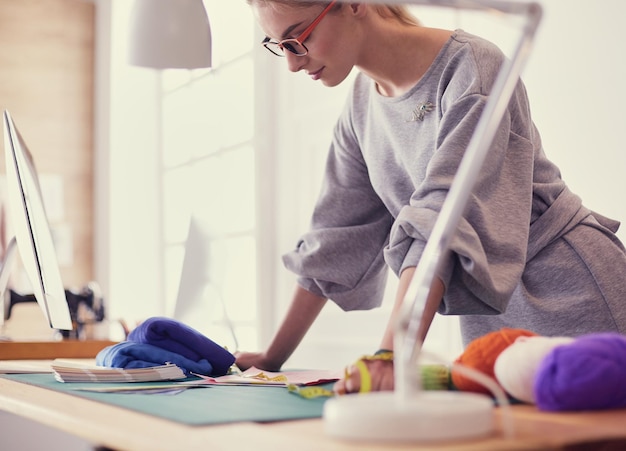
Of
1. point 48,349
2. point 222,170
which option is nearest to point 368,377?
point 48,349

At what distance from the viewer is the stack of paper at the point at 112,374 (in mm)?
→ 1148

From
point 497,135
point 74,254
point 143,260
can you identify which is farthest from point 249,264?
point 497,135

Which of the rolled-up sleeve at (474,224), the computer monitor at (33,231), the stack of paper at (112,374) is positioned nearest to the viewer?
the rolled-up sleeve at (474,224)

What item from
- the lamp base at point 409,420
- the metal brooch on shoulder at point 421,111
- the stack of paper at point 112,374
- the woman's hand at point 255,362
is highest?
the metal brooch on shoulder at point 421,111

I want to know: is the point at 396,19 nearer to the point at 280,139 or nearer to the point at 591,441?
the point at 591,441

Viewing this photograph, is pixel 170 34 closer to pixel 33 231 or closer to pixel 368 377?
pixel 33 231

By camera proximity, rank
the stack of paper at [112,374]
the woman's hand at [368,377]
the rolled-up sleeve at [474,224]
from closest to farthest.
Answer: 1. the woman's hand at [368,377]
2. the rolled-up sleeve at [474,224]
3. the stack of paper at [112,374]

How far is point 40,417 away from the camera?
0.86 meters

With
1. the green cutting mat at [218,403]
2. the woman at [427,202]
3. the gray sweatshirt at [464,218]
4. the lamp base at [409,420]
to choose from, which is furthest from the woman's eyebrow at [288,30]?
the lamp base at [409,420]

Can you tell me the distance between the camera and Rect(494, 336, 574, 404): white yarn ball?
2.60ft

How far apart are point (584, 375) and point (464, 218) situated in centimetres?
35

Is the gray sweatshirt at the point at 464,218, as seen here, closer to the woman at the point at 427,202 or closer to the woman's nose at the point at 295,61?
the woman at the point at 427,202

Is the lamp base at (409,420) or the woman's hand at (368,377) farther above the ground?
the lamp base at (409,420)

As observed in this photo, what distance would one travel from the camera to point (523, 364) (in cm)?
80
